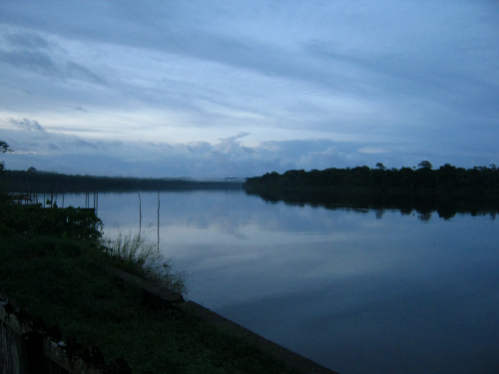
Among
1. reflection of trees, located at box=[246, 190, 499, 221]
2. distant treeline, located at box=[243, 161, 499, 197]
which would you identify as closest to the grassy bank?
reflection of trees, located at box=[246, 190, 499, 221]

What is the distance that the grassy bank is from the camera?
153 inches

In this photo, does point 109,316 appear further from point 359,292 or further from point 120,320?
point 359,292

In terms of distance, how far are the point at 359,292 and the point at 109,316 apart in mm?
5410

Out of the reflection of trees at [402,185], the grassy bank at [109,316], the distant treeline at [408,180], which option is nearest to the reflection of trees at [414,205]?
the reflection of trees at [402,185]

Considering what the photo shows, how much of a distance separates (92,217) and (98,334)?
8.76 m

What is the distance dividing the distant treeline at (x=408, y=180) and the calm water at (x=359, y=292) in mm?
44854

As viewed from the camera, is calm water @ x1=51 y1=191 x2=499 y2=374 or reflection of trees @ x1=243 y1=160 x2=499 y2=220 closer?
calm water @ x1=51 y1=191 x2=499 y2=374

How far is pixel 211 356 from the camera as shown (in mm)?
4113

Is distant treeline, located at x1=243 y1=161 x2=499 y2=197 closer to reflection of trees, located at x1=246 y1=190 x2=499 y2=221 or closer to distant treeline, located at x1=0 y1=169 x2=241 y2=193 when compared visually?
reflection of trees, located at x1=246 y1=190 x2=499 y2=221

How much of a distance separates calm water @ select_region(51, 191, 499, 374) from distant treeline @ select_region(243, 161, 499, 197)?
44.9m

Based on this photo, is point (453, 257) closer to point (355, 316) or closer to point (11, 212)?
point (355, 316)

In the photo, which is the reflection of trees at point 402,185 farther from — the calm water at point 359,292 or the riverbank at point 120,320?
the riverbank at point 120,320

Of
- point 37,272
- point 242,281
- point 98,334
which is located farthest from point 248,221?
point 98,334

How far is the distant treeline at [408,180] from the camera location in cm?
5759
